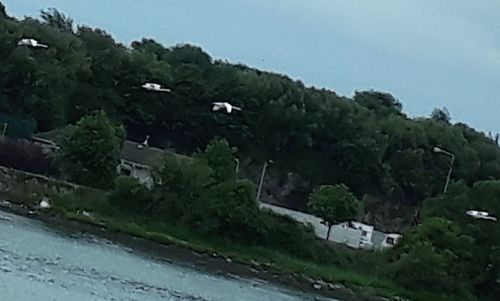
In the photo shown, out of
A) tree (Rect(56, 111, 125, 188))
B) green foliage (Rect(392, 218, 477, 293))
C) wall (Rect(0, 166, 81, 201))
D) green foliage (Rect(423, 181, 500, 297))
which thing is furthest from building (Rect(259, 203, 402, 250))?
wall (Rect(0, 166, 81, 201))

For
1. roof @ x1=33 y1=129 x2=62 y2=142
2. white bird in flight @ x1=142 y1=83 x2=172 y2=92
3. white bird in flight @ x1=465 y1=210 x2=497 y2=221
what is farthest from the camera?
white bird in flight @ x1=142 y1=83 x2=172 y2=92

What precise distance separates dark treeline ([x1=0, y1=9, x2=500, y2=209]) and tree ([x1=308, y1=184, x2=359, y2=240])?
35.1ft

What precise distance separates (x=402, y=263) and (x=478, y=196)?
5.77m

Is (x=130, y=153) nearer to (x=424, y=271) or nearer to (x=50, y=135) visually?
(x=50, y=135)

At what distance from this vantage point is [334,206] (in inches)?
2313

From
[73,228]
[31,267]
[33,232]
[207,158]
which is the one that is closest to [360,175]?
[207,158]

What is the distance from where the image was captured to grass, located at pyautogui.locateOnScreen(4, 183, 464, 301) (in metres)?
49.8

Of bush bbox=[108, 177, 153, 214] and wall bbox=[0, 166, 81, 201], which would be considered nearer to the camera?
wall bbox=[0, 166, 81, 201]

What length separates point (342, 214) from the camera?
59125 mm

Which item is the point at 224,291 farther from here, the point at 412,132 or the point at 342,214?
the point at 412,132

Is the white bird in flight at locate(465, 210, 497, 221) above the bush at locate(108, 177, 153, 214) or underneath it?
above

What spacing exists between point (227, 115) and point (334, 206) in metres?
11.4

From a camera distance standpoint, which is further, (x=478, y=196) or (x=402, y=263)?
(x=478, y=196)

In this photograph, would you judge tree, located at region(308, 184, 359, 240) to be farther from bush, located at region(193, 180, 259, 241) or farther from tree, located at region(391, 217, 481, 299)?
bush, located at region(193, 180, 259, 241)
